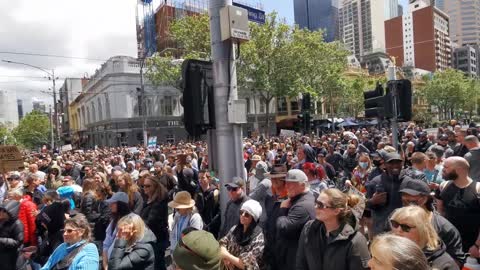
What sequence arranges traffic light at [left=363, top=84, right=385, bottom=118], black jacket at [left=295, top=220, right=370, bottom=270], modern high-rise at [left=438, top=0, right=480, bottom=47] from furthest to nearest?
1. modern high-rise at [left=438, top=0, right=480, bottom=47]
2. traffic light at [left=363, top=84, right=385, bottom=118]
3. black jacket at [left=295, top=220, right=370, bottom=270]

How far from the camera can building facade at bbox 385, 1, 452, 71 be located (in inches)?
4934

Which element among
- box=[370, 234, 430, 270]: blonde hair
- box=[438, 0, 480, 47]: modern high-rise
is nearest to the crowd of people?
box=[370, 234, 430, 270]: blonde hair

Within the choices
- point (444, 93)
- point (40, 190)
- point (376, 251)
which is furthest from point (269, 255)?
point (444, 93)

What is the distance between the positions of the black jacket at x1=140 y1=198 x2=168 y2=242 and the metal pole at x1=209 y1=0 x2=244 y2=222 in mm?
1380

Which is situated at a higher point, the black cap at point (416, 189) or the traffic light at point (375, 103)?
the traffic light at point (375, 103)

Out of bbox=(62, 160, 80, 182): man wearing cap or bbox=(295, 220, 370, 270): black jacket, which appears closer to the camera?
bbox=(295, 220, 370, 270): black jacket

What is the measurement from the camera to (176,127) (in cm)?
4597

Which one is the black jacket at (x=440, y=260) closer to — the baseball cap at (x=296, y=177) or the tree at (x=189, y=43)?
the baseball cap at (x=296, y=177)

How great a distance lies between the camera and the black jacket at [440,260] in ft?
9.07

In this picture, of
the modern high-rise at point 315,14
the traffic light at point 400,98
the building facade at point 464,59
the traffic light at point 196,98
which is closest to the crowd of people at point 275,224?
the traffic light at point 196,98

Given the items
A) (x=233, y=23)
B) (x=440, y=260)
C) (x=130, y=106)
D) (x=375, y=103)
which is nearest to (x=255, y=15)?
(x=233, y=23)

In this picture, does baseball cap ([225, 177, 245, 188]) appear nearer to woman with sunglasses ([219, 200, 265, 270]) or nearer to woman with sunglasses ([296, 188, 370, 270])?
woman with sunglasses ([219, 200, 265, 270])

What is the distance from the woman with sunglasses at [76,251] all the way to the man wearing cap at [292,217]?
6.15 feet

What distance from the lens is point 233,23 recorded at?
4.80 m
